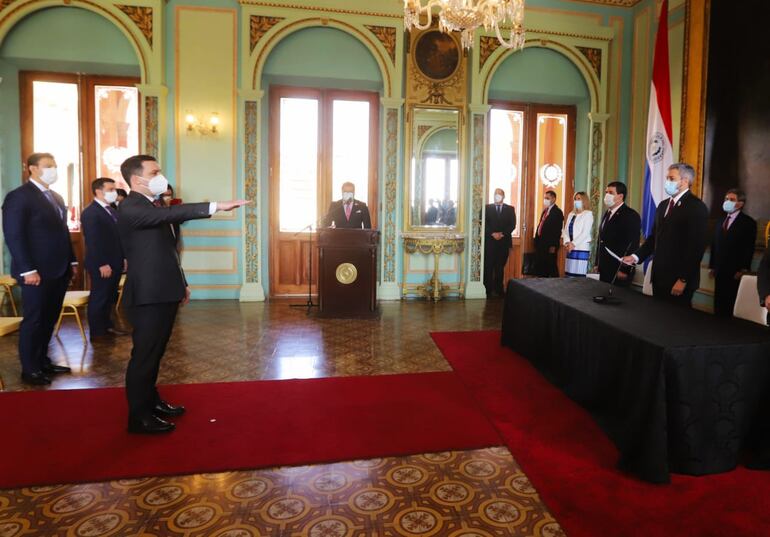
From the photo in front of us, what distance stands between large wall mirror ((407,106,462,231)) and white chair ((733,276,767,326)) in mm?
4217

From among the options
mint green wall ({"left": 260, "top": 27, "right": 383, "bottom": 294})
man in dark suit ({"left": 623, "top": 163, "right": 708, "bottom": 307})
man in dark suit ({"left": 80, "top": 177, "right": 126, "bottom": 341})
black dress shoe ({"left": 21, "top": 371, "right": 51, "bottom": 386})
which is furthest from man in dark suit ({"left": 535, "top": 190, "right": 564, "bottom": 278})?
black dress shoe ({"left": 21, "top": 371, "right": 51, "bottom": 386})

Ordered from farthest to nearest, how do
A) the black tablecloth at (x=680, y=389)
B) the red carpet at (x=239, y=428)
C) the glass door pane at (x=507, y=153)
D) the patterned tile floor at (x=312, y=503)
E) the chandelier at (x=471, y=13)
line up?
1. the glass door pane at (x=507, y=153)
2. the chandelier at (x=471, y=13)
3. the red carpet at (x=239, y=428)
4. the black tablecloth at (x=680, y=389)
5. the patterned tile floor at (x=312, y=503)

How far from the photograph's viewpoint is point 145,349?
9.27 ft

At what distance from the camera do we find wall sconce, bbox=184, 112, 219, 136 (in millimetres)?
6723

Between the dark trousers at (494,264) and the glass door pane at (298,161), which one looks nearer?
the glass door pane at (298,161)

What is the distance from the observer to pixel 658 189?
6133 millimetres

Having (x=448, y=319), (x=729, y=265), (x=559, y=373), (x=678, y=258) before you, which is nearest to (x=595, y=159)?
(x=729, y=265)

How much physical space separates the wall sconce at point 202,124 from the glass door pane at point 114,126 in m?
0.89

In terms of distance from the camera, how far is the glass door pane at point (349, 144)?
7387mm

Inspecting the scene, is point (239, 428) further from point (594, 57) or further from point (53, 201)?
point (594, 57)

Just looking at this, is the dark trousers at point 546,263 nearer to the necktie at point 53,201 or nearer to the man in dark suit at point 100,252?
the man in dark suit at point 100,252

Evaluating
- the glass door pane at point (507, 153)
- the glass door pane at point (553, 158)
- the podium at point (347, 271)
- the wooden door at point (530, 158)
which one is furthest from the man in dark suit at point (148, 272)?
the glass door pane at point (553, 158)

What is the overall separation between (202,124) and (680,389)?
20.8 ft

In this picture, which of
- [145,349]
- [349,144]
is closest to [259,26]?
[349,144]
